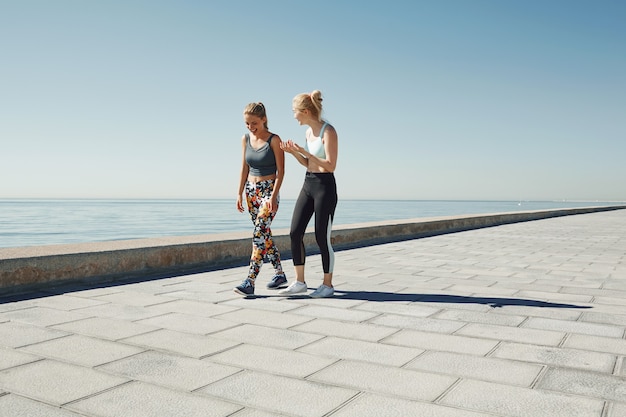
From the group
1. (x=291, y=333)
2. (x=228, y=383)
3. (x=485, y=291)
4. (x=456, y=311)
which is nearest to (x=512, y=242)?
(x=485, y=291)

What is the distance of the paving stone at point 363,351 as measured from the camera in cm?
303

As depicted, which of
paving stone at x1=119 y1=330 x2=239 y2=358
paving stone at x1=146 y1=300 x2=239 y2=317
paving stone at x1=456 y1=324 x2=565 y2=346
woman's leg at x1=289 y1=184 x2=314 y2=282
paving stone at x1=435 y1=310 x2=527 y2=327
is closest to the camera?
paving stone at x1=119 y1=330 x2=239 y2=358

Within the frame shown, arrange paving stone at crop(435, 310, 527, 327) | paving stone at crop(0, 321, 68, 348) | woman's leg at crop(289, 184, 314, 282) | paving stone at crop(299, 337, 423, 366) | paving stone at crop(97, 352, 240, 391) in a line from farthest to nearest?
woman's leg at crop(289, 184, 314, 282) < paving stone at crop(435, 310, 527, 327) < paving stone at crop(0, 321, 68, 348) < paving stone at crop(299, 337, 423, 366) < paving stone at crop(97, 352, 240, 391)

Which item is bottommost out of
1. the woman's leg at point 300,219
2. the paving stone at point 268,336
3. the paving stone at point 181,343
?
the paving stone at point 268,336

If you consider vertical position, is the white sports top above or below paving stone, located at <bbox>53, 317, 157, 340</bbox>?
above

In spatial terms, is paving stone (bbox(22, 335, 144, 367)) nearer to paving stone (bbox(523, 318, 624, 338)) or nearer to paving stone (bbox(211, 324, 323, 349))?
paving stone (bbox(211, 324, 323, 349))

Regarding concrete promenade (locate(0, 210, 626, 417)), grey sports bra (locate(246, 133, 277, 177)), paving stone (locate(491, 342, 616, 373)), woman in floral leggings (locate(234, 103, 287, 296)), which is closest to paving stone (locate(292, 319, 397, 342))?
concrete promenade (locate(0, 210, 626, 417))

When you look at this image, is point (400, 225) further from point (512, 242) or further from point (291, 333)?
point (291, 333)

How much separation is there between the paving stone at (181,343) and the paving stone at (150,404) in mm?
589

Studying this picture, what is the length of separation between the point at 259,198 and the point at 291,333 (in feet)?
5.52

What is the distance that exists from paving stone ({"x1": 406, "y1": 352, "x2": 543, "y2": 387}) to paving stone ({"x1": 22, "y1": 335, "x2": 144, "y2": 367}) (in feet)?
5.31

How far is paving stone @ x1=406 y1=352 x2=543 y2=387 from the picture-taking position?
274 centimetres

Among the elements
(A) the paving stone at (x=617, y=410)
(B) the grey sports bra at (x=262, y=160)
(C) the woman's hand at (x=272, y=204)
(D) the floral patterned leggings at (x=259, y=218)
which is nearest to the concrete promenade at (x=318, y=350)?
(A) the paving stone at (x=617, y=410)

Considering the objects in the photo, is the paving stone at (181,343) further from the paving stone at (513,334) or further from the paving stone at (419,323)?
the paving stone at (513,334)
